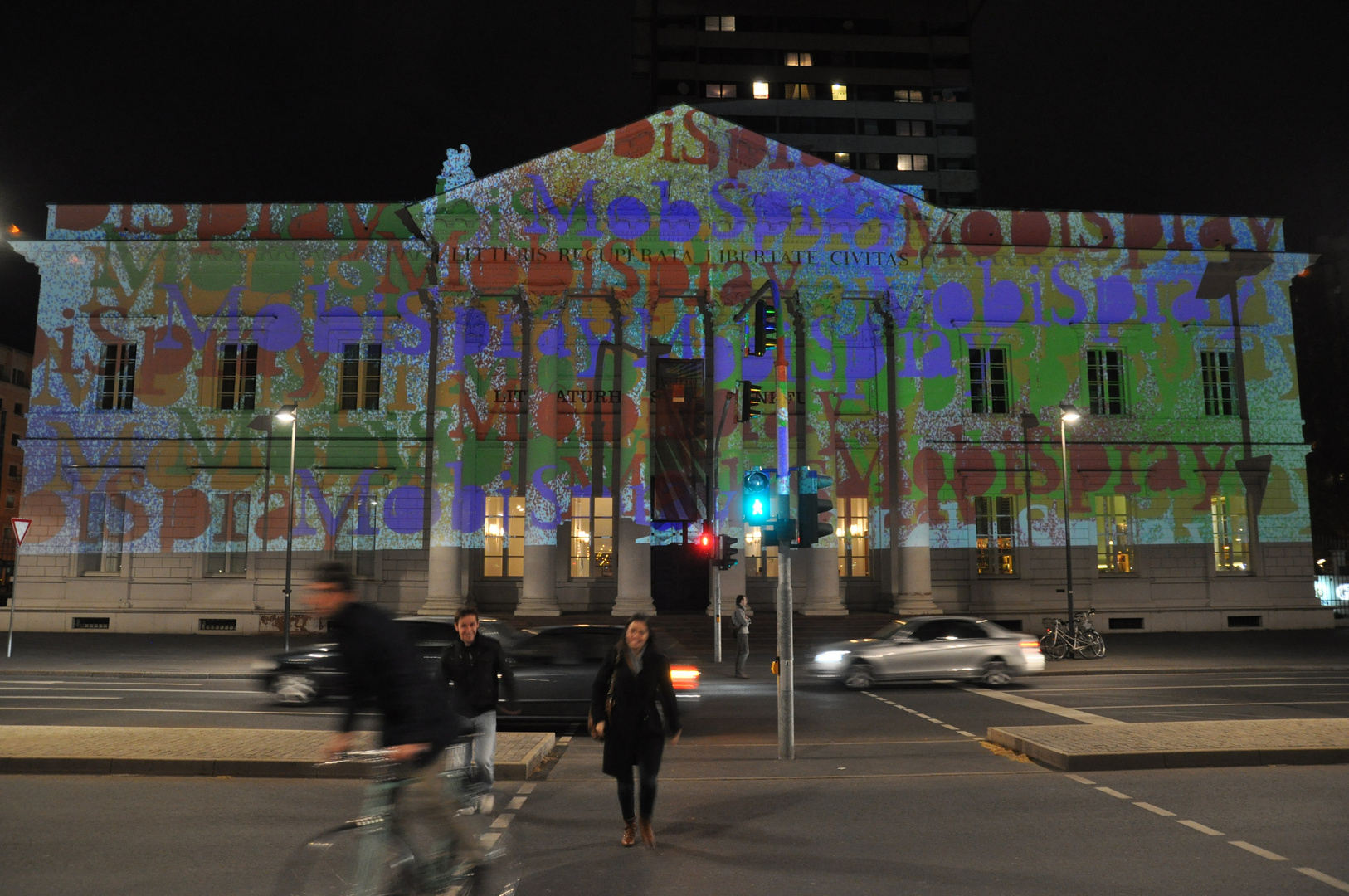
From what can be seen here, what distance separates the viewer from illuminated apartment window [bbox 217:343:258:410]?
34.2m

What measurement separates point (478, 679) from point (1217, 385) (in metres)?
35.1

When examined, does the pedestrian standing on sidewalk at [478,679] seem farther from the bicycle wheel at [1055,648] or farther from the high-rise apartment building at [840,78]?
the high-rise apartment building at [840,78]

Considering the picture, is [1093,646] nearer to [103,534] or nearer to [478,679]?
[478,679]

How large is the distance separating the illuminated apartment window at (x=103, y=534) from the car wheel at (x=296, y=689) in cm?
2059

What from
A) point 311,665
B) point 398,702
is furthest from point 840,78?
point 398,702

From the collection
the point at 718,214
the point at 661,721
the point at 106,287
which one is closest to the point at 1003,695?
the point at 661,721

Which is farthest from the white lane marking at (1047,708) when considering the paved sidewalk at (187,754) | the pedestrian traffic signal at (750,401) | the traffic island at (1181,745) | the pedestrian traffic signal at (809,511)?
the paved sidewalk at (187,754)

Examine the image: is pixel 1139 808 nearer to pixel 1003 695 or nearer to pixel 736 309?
pixel 1003 695

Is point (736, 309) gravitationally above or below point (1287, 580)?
above

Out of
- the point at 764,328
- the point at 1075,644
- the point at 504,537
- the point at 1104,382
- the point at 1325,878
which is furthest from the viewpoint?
the point at 1104,382

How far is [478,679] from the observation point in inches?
351

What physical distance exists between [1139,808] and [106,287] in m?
36.1

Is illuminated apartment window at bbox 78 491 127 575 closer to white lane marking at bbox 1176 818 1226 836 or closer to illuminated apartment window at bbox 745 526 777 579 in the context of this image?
illuminated apartment window at bbox 745 526 777 579

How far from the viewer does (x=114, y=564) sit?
33.6 metres
